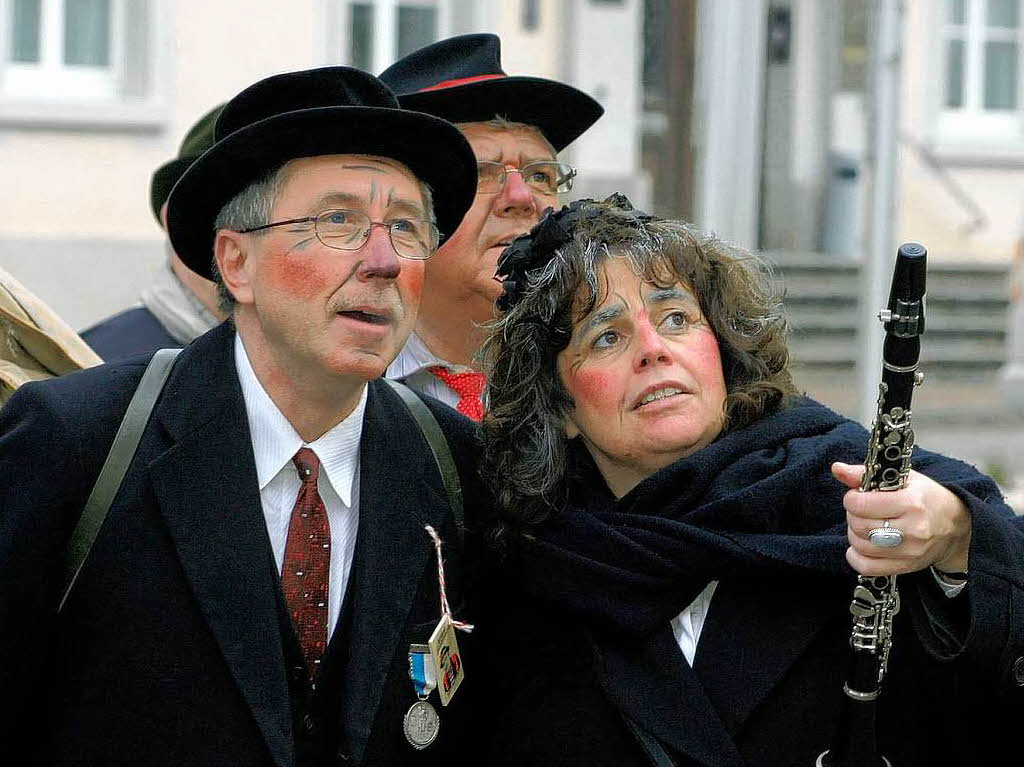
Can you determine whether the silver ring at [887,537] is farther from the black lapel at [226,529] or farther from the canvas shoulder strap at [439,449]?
the black lapel at [226,529]

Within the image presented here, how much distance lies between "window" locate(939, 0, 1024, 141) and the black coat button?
9.96 metres

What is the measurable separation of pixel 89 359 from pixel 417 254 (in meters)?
0.87

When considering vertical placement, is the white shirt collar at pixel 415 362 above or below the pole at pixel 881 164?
below

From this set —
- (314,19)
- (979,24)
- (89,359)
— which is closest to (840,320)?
(979,24)

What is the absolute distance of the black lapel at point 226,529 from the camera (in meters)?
2.64

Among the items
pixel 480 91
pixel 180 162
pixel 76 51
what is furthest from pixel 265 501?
pixel 76 51

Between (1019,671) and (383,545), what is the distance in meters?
1.15

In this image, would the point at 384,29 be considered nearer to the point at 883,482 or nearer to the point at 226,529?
the point at 226,529

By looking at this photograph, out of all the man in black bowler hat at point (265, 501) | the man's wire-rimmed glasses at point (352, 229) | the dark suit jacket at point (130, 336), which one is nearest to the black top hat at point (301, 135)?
the man in black bowler hat at point (265, 501)

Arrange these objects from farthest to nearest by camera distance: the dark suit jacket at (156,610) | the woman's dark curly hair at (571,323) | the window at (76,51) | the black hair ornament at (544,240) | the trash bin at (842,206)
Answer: the trash bin at (842,206) → the window at (76,51) → the black hair ornament at (544,240) → the woman's dark curly hair at (571,323) → the dark suit jacket at (156,610)

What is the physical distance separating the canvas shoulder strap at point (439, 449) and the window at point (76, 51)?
6.45 meters

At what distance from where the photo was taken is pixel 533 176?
12.7 ft

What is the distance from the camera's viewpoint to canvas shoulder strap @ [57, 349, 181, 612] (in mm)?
2607

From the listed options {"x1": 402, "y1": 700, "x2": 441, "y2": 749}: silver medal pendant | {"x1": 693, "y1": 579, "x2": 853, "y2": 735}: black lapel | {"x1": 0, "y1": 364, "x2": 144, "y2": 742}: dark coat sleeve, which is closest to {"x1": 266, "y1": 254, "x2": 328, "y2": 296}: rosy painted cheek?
{"x1": 0, "y1": 364, "x2": 144, "y2": 742}: dark coat sleeve
